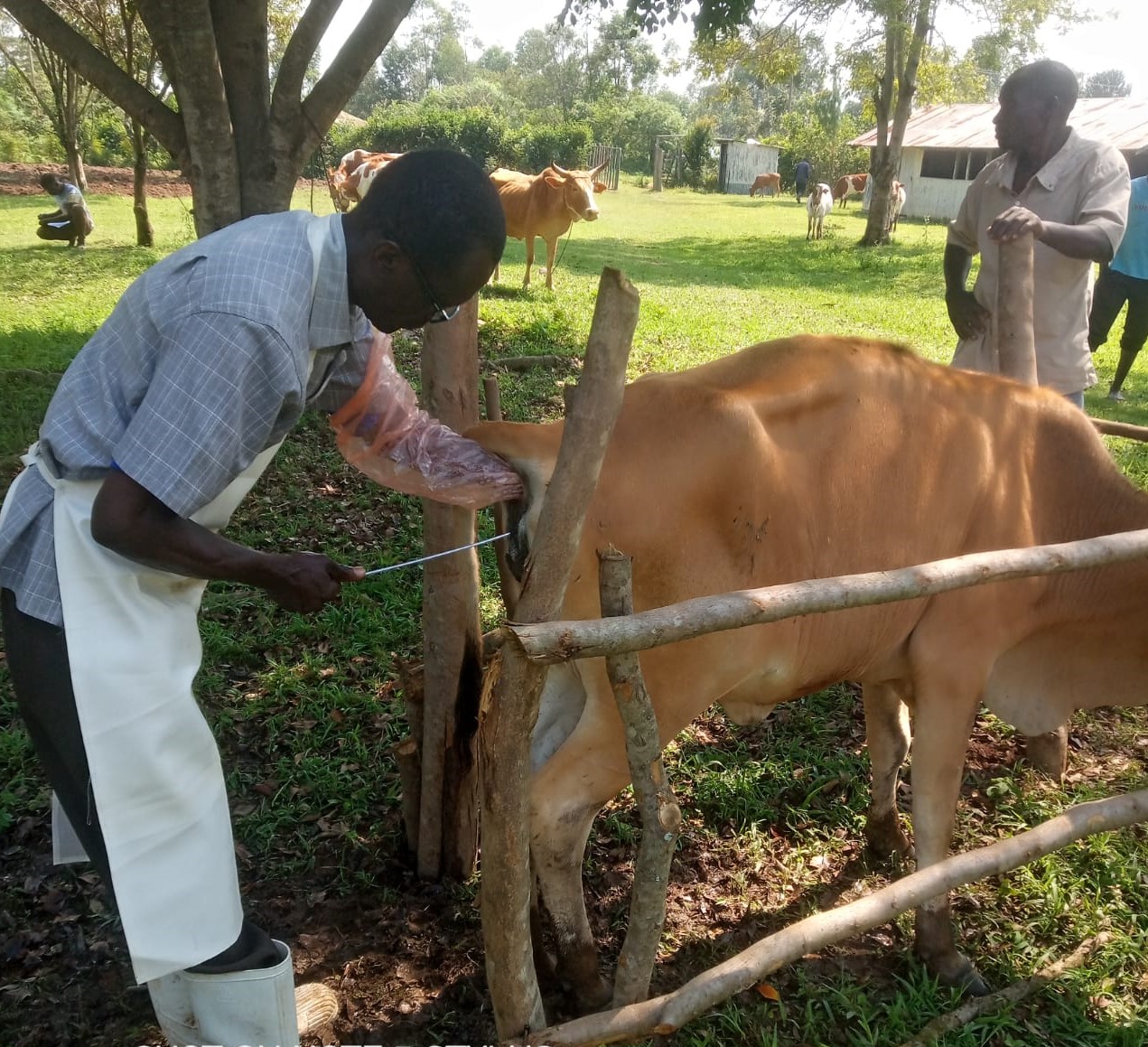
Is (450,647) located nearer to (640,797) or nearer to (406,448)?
(406,448)

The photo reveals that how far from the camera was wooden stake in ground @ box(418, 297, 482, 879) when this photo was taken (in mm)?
2809

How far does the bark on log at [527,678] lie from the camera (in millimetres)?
1800

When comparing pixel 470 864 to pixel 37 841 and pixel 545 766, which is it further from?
pixel 37 841

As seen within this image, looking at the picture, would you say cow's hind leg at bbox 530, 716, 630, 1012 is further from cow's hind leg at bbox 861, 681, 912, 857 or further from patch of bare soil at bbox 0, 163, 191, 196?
patch of bare soil at bbox 0, 163, 191, 196

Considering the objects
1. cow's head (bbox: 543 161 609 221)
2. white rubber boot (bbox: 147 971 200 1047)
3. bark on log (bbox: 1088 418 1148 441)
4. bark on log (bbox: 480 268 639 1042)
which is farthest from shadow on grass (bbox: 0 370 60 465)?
cow's head (bbox: 543 161 609 221)

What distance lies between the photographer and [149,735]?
1.87 meters

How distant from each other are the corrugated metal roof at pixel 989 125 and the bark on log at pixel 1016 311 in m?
19.1

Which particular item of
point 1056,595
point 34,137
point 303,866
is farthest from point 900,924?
point 34,137

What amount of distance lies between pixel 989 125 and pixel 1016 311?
3100 centimetres

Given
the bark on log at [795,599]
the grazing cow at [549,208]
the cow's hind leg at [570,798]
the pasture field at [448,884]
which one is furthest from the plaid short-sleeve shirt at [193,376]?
the grazing cow at [549,208]

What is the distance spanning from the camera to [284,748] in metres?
3.76

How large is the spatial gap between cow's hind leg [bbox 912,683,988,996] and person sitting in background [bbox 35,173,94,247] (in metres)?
15.0

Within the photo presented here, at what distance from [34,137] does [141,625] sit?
1361 inches

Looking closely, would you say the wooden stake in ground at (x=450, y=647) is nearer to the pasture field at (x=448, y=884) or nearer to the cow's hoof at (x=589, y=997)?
the pasture field at (x=448, y=884)
